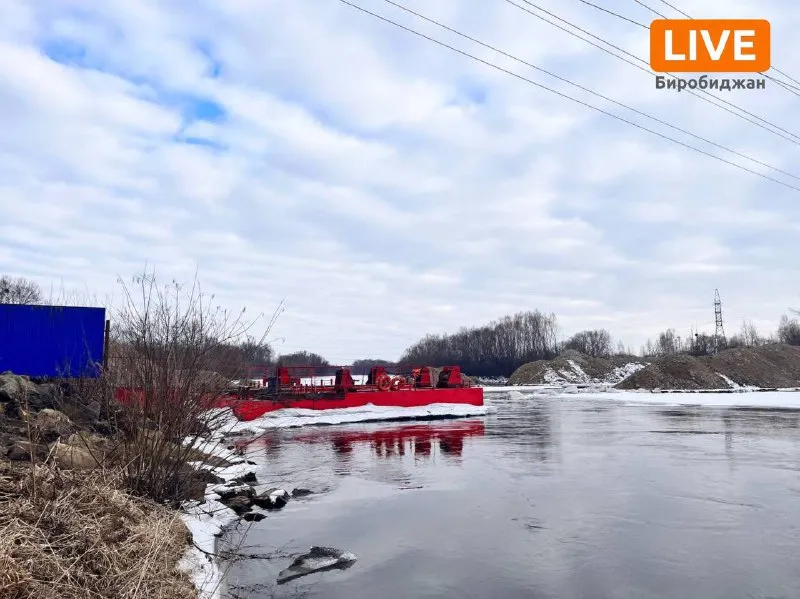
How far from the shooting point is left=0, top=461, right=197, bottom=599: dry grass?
166 inches

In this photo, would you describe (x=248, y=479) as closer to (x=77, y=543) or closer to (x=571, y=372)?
(x=77, y=543)

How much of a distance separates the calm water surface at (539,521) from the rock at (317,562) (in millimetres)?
136

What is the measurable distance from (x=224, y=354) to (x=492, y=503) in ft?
16.3

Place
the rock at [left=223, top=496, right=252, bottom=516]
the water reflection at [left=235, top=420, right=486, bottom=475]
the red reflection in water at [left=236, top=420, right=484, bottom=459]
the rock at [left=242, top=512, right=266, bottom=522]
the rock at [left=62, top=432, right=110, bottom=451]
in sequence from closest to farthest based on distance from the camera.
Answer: the rock at [left=62, top=432, right=110, bottom=451], the rock at [left=242, top=512, right=266, bottom=522], the rock at [left=223, top=496, right=252, bottom=516], the water reflection at [left=235, top=420, right=486, bottom=475], the red reflection in water at [left=236, top=420, right=484, bottom=459]

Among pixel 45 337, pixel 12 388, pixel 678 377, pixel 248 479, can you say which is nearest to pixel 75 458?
pixel 248 479

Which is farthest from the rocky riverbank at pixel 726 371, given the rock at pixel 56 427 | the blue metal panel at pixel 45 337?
the rock at pixel 56 427

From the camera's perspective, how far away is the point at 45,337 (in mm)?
17672

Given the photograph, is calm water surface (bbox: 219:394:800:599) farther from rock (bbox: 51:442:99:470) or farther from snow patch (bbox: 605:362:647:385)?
snow patch (bbox: 605:362:647:385)

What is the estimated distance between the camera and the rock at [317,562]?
6.75m

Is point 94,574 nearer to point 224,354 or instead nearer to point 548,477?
point 224,354

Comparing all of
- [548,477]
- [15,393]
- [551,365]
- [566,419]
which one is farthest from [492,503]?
[551,365]

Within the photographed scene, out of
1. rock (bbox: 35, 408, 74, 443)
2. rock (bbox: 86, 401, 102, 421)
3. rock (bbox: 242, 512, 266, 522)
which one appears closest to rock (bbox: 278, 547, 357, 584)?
rock (bbox: 242, 512, 266, 522)

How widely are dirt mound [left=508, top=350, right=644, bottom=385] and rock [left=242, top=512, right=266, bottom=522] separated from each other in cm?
7935

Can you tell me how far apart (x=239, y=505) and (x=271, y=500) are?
1.80ft
